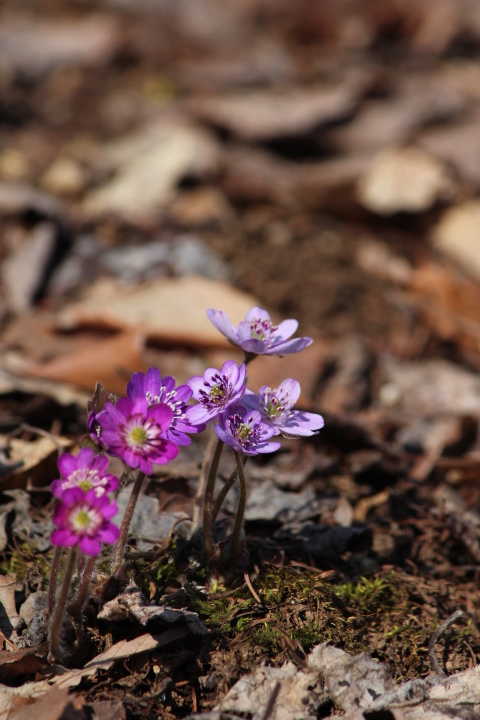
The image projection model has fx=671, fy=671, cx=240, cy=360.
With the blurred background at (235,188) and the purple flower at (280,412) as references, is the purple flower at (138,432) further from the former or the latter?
the blurred background at (235,188)

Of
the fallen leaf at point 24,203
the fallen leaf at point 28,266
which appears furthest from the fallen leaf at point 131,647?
the fallen leaf at point 24,203

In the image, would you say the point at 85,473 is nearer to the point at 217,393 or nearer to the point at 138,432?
the point at 138,432

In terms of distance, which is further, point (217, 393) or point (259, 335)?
point (259, 335)

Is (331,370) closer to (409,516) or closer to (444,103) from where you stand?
(409,516)

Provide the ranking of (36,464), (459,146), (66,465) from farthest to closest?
(459,146) < (36,464) < (66,465)

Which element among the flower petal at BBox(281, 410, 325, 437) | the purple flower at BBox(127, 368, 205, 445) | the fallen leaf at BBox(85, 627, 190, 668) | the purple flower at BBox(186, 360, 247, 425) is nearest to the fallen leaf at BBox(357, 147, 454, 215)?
the flower petal at BBox(281, 410, 325, 437)

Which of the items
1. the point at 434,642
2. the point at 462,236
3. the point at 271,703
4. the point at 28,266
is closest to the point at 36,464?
the point at 271,703

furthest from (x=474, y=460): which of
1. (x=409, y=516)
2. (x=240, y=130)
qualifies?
(x=240, y=130)

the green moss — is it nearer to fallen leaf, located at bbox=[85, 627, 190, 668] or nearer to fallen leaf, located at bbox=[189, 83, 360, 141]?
fallen leaf, located at bbox=[85, 627, 190, 668]


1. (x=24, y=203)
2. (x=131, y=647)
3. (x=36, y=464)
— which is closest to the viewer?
(x=131, y=647)
